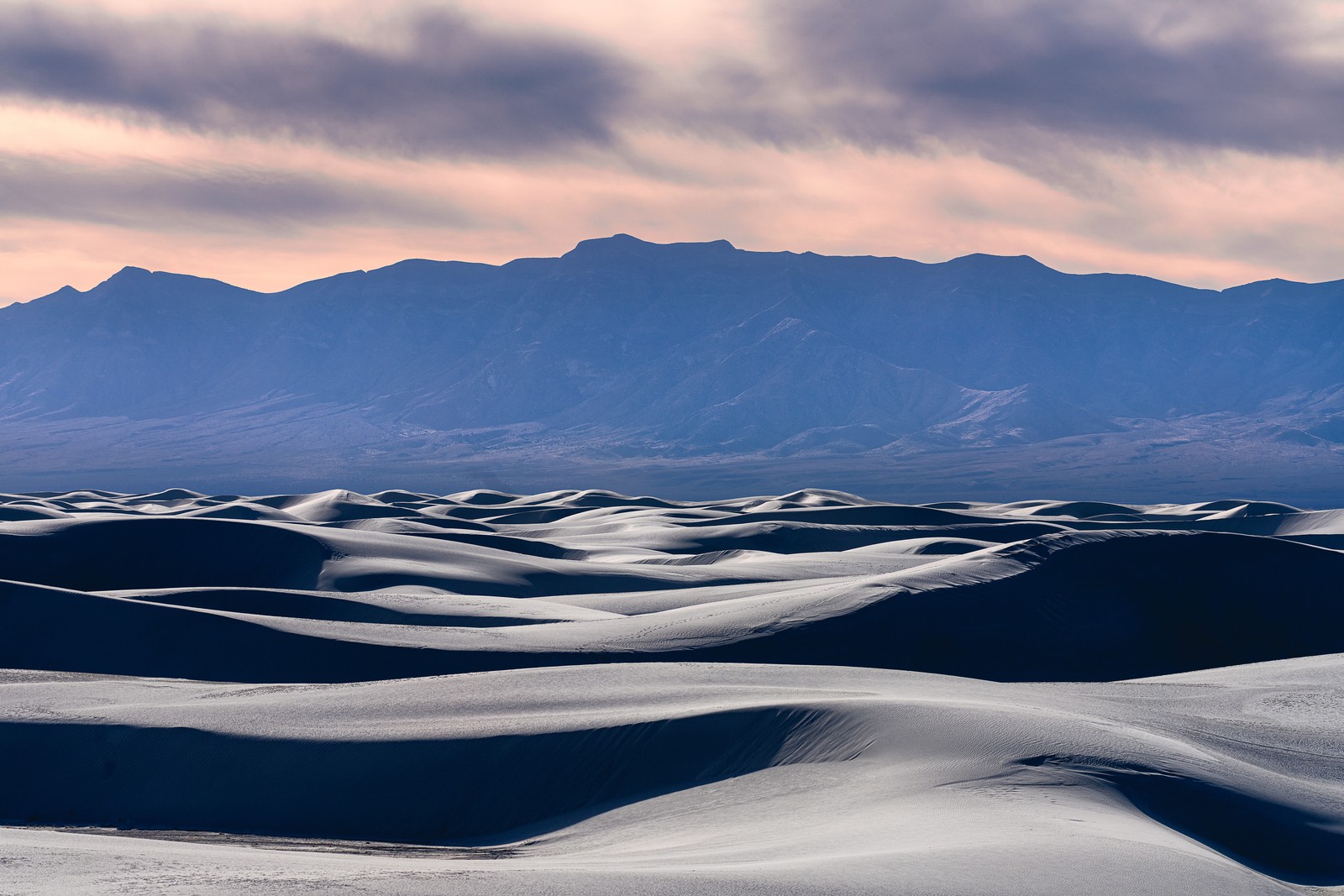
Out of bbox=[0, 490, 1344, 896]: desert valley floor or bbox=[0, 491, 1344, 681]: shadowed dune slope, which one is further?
bbox=[0, 491, 1344, 681]: shadowed dune slope

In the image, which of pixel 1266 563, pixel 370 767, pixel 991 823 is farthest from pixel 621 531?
pixel 991 823

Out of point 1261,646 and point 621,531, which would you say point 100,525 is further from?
point 1261,646

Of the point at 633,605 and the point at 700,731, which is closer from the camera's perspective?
the point at 700,731

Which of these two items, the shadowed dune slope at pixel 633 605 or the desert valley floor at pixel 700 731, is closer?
the desert valley floor at pixel 700 731

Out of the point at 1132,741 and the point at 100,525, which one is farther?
the point at 100,525

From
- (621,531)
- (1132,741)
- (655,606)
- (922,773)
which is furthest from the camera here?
(621,531)

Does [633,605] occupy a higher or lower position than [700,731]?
higher

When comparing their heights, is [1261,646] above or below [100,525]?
below

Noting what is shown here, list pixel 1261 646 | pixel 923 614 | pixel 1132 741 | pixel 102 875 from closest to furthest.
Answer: pixel 102 875 → pixel 1132 741 → pixel 923 614 → pixel 1261 646
